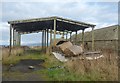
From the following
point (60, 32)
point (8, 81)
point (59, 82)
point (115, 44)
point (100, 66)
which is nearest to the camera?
point (59, 82)

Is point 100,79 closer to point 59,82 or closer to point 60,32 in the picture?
point 59,82

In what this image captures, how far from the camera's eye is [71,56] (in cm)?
1563

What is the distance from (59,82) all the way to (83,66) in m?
2.14

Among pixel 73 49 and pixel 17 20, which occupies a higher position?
pixel 17 20

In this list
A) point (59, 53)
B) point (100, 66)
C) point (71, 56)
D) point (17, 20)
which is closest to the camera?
point (100, 66)

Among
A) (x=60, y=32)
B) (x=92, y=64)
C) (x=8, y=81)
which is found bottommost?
(x=8, y=81)

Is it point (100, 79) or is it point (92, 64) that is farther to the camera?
point (92, 64)

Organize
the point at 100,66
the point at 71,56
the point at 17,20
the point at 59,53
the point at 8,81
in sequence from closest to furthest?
the point at 8,81, the point at 100,66, the point at 71,56, the point at 59,53, the point at 17,20

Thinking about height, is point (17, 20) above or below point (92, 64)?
above

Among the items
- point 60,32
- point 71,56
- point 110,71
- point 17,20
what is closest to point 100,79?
point 110,71

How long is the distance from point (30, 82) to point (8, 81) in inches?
39.5

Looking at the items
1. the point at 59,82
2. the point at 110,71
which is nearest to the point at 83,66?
the point at 110,71

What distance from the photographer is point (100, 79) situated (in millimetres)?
8281

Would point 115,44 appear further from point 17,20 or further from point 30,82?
point 30,82
